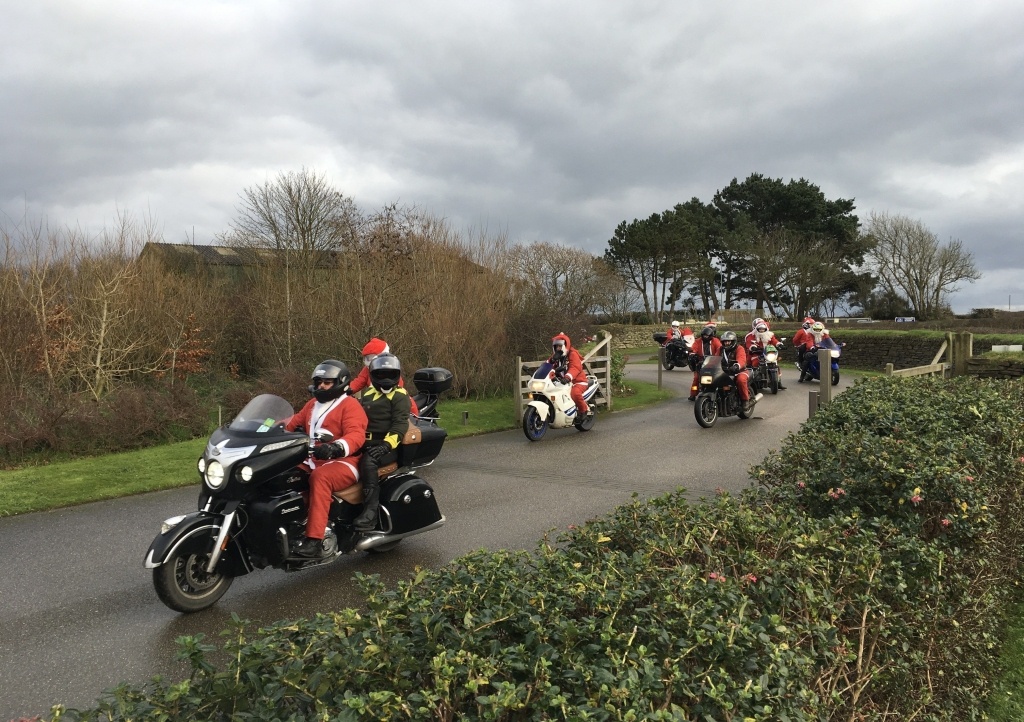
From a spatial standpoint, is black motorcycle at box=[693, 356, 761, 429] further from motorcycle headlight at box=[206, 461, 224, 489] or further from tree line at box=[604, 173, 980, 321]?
tree line at box=[604, 173, 980, 321]

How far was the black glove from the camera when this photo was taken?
16.2 ft

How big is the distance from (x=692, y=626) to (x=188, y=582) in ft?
13.0

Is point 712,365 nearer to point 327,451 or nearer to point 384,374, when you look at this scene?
point 384,374

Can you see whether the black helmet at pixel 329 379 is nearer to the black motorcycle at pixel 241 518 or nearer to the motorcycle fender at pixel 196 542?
the black motorcycle at pixel 241 518

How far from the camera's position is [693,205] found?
6600 cm

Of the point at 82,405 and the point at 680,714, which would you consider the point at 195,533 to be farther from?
the point at 82,405

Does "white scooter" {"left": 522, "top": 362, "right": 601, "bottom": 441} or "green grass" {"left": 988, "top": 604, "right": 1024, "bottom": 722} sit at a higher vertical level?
"white scooter" {"left": 522, "top": 362, "right": 601, "bottom": 441}

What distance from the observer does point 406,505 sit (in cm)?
592

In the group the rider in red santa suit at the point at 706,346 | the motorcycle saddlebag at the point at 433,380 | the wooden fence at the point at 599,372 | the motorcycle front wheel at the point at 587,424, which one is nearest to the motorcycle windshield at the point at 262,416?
the motorcycle saddlebag at the point at 433,380

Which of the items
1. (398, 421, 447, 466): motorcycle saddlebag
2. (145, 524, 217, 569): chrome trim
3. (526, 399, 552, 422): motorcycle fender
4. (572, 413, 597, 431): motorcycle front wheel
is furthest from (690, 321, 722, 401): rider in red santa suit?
(145, 524, 217, 569): chrome trim

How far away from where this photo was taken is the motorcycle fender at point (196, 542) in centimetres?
453

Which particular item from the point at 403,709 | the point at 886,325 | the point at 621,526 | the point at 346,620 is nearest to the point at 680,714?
the point at 403,709

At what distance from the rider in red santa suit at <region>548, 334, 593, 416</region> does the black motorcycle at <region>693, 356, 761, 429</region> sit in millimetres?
2371

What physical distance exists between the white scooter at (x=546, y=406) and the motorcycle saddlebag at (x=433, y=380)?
4086 mm
